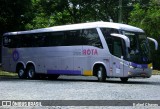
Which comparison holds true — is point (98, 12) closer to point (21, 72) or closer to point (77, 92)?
point (21, 72)

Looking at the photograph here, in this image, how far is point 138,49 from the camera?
22.2 metres

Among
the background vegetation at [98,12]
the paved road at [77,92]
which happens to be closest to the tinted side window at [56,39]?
the paved road at [77,92]

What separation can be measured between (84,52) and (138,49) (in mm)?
3298

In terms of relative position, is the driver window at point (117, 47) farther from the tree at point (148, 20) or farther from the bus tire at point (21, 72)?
the tree at point (148, 20)

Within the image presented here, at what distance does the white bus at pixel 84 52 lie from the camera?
861 inches

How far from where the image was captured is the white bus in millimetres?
21875

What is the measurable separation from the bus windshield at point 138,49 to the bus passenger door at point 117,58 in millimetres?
Answer: 469

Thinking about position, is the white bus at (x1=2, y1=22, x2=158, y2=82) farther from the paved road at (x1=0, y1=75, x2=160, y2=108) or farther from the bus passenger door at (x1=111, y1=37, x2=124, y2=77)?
the paved road at (x1=0, y1=75, x2=160, y2=108)

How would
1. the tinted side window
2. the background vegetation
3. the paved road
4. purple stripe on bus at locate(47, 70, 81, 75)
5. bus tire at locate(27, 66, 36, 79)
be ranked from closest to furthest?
the paved road, the tinted side window, purple stripe on bus at locate(47, 70, 81, 75), bus tire at locate(27, 66, 36, 79), the background vegetation

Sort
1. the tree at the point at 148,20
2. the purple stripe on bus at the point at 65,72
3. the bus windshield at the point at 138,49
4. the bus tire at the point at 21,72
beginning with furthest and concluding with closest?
1. the tree at the point at 148,20
2. the bus tire at the point at 21,72
3. the purple stripe on bus at the point at 65,72
4. the bus windshield at the point at 138,49

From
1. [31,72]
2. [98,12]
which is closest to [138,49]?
[31,72]

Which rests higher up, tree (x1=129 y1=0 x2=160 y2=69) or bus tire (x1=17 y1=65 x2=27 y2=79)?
tree (x1=129 y1=0 x2=160 y2=69)

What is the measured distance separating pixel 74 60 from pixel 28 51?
4.88 m

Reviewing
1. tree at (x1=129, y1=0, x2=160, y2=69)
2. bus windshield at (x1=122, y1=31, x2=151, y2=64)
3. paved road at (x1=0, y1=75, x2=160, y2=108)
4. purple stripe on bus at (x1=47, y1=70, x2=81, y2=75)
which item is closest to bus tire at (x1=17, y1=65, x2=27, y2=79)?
purple stripe on bus at (x1=47, y1=70, x2=81, y2=75)
